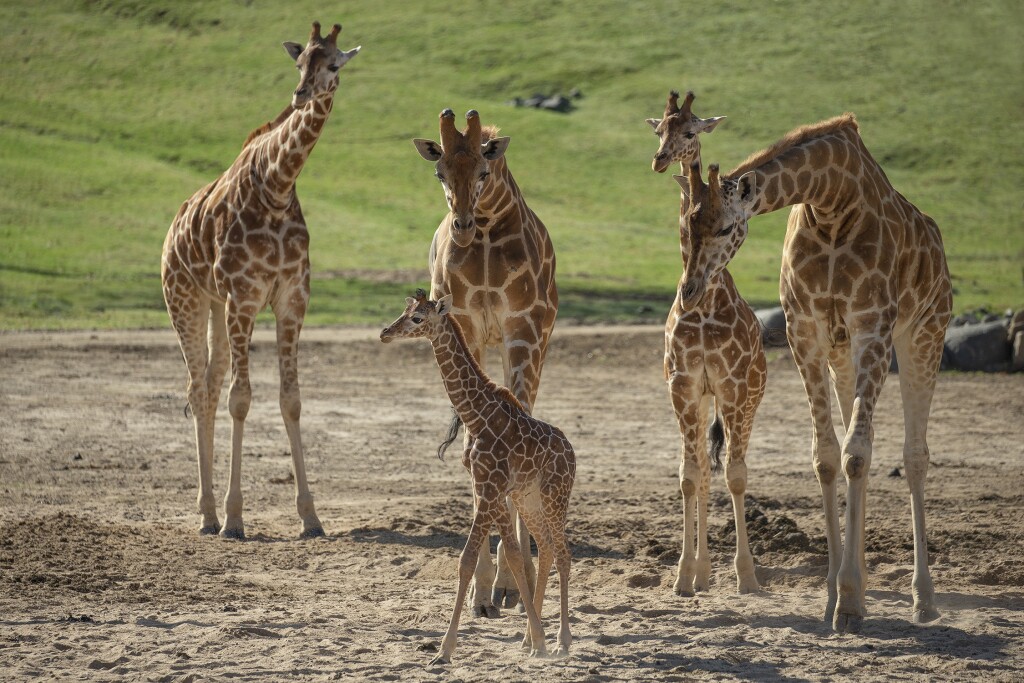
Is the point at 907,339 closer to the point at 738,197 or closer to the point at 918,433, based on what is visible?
the point at 918,433

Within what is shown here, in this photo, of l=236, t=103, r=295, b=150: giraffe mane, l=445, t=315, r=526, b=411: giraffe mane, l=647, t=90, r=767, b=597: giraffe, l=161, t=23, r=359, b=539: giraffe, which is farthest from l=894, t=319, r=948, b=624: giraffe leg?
l=236, t=103, r=295, b=150: giraffe mane

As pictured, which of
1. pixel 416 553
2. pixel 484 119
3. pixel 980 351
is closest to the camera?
pixel 416 553

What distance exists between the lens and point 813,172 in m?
8.62

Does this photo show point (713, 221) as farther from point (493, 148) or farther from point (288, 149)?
point (288, 149)

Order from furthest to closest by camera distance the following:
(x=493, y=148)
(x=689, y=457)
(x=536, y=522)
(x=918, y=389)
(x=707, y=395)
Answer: (x=707, y=395) < (x=689, y=457) < (x=918, y=389) < (x=493, y=148) < (x=536, y=522)

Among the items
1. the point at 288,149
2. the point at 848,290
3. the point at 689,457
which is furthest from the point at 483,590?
the point at 288,149

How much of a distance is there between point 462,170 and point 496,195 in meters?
0.83

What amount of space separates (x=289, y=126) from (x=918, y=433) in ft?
18.9

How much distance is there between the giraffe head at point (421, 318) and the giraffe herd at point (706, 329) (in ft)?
0.04

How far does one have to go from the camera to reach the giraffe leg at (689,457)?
9492 mm

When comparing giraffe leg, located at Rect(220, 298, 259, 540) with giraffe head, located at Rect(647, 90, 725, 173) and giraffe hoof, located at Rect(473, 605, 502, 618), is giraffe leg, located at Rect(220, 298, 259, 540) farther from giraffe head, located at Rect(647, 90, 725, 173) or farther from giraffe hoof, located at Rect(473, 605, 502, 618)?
giraffe head, located at Rect(647, 90, 725, 173)

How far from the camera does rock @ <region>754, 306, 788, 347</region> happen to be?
795 inches

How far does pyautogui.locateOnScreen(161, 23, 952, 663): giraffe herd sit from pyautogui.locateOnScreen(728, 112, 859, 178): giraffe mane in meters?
0.01

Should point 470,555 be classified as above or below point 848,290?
below
